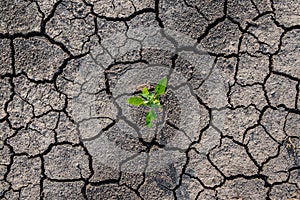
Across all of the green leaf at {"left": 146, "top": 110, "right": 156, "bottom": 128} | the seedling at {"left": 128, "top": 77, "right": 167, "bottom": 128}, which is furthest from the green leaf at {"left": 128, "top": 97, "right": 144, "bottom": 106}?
the green leaf at {"left": 146, "top": 110, "right": 156, "bottom": 128}

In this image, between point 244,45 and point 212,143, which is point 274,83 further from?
point 212,143

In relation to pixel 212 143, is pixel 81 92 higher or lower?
higher

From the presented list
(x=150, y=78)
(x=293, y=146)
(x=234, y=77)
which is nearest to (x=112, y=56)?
(x=150, y=78)

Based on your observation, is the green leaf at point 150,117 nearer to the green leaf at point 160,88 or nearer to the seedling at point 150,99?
the seedling at point 150,99

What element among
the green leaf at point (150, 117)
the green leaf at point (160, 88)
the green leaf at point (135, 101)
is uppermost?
the green leaf at point (160, 88)

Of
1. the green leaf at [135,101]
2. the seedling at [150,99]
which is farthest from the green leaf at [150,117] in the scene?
the green leaf at [135,101]

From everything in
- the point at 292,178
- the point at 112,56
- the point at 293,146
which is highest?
the point at 112,56
